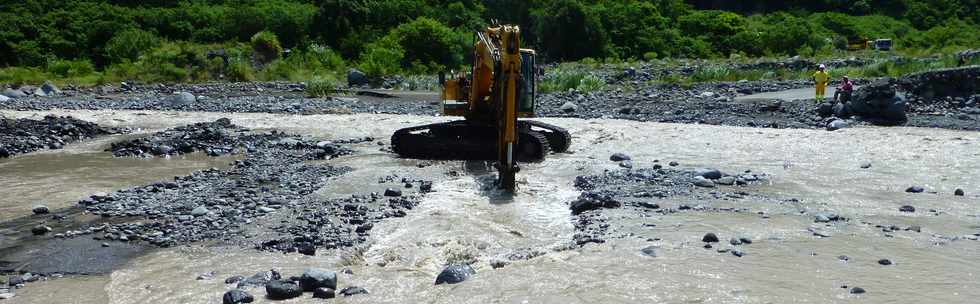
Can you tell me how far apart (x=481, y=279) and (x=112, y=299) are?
3434 millimetres

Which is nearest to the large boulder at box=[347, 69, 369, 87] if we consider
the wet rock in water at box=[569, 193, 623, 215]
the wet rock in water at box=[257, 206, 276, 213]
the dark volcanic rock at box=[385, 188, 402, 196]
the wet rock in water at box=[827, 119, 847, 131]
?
the wet rock in water at box=[827, 119, 847, 131]

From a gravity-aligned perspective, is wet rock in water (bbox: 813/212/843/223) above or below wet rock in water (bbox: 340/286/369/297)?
above

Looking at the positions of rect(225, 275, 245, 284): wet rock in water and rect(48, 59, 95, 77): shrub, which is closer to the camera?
rect(225, 275, 245, 284): wet rock in water

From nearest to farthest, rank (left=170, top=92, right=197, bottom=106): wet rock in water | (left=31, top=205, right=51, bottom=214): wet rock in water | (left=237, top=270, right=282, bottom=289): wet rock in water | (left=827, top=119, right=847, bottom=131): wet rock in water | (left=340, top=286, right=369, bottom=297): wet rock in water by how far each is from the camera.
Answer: (left=340, top=286, right=369, bottom=297): wet rock in water → (left=237, top=270, right=282, bottom=289): wet rock in water → (left=31, top=205, right=51, bottom=214): wet rock in water → (left=827, top=119, right=847, bottom=131): wet rock in water → (left=170, top=92, right=197, bottom=106): wet rock in water

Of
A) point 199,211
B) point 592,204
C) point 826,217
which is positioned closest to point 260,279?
point 199,211

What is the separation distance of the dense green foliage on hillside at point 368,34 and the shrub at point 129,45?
71mm

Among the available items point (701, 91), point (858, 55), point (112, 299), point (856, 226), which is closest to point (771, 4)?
point (858, 55)

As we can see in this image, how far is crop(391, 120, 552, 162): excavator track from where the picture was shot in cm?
1670

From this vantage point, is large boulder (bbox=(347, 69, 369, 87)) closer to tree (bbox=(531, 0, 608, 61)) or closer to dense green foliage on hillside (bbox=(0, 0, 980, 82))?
dense green foliage on hillside (bbox=(0, 0, 980, 82))

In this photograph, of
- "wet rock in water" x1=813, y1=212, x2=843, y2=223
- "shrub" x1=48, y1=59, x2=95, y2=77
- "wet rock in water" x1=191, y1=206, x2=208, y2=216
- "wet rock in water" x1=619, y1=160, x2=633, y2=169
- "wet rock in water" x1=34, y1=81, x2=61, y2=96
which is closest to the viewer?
"wet rock in water" x1=813, y1=212, x2=843, y2=223

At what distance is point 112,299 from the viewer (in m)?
8.65

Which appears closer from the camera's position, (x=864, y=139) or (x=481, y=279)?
(x=481, y=279)

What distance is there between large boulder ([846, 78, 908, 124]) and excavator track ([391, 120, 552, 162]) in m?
9.03

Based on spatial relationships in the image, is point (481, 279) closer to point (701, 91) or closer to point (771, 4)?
point (701, 91)
